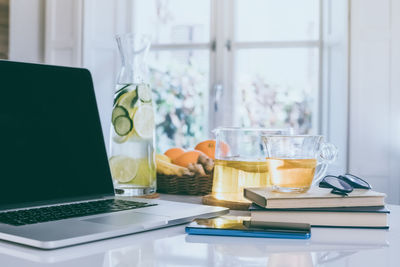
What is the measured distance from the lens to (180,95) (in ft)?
12.3

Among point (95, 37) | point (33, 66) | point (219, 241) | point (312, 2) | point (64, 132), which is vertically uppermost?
point (312, 2)

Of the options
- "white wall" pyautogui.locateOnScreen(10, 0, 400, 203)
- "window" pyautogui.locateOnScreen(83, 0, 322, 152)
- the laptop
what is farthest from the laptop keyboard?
"window" pyautogui.locateOnScreen(83, 0, 322, 152)

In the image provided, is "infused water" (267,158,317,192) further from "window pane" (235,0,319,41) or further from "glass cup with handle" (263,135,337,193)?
"window pane" (235,0,319,41)

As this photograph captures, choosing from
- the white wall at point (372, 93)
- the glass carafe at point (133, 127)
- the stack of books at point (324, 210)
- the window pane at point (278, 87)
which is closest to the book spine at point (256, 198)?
the stack of books at point (324, 210)

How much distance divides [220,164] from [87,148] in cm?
25

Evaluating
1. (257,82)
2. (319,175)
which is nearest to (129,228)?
(319,175)

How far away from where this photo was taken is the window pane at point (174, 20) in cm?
370

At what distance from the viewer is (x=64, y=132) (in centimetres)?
91

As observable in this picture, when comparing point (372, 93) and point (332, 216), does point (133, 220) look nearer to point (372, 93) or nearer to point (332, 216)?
point (332, 216)

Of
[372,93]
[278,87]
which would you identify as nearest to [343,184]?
[372,93]

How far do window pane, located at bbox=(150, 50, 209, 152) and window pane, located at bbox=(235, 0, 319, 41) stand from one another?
357mm

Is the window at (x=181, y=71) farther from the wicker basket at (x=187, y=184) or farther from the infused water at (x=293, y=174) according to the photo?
the infused water at (x=293, y=174)

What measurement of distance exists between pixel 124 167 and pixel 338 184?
43cm

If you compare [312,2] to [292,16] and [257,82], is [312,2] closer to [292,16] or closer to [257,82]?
[292,16]
